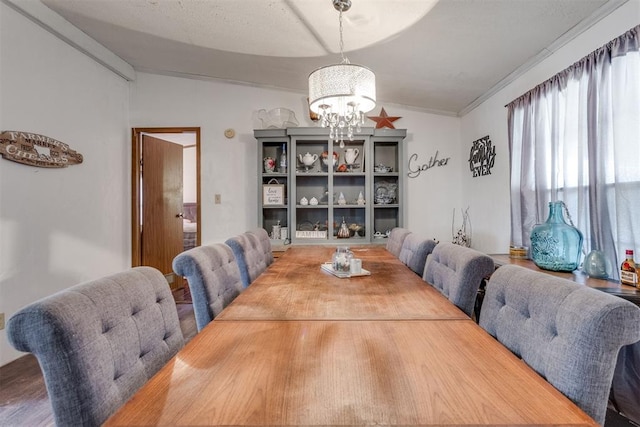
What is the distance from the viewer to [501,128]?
2.94 metres

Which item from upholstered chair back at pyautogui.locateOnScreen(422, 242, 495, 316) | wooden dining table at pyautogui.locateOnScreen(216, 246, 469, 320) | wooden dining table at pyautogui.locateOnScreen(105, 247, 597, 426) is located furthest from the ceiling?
wooden dining table at pyautogui.locateOnScreen(105, 247, 597, 426)

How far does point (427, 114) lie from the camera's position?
12.6 feet

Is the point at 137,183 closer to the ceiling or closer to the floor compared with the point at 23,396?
closer to the ceiling

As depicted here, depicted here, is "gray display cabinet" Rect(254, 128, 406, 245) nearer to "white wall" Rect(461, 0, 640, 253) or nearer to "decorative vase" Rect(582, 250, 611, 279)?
"white wall" Rect(461, 0, 640, 253)

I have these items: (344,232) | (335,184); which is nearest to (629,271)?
(344,232)

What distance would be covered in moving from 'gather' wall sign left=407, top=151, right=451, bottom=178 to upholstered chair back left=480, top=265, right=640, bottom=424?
9.88 ft

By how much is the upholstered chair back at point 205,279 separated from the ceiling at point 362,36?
1748 millimetres

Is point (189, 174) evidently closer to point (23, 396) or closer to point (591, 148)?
point (23, 396)

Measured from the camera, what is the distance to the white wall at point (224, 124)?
380 centimetres

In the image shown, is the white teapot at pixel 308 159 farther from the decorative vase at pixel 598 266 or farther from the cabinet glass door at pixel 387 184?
the decorative vase at pixel 598 266

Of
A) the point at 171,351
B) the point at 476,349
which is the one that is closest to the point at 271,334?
the point at 171,351

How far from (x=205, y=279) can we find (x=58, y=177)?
2.36 meters

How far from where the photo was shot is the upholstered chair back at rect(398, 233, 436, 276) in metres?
1.95

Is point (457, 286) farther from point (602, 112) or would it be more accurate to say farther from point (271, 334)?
point (602, 112)
